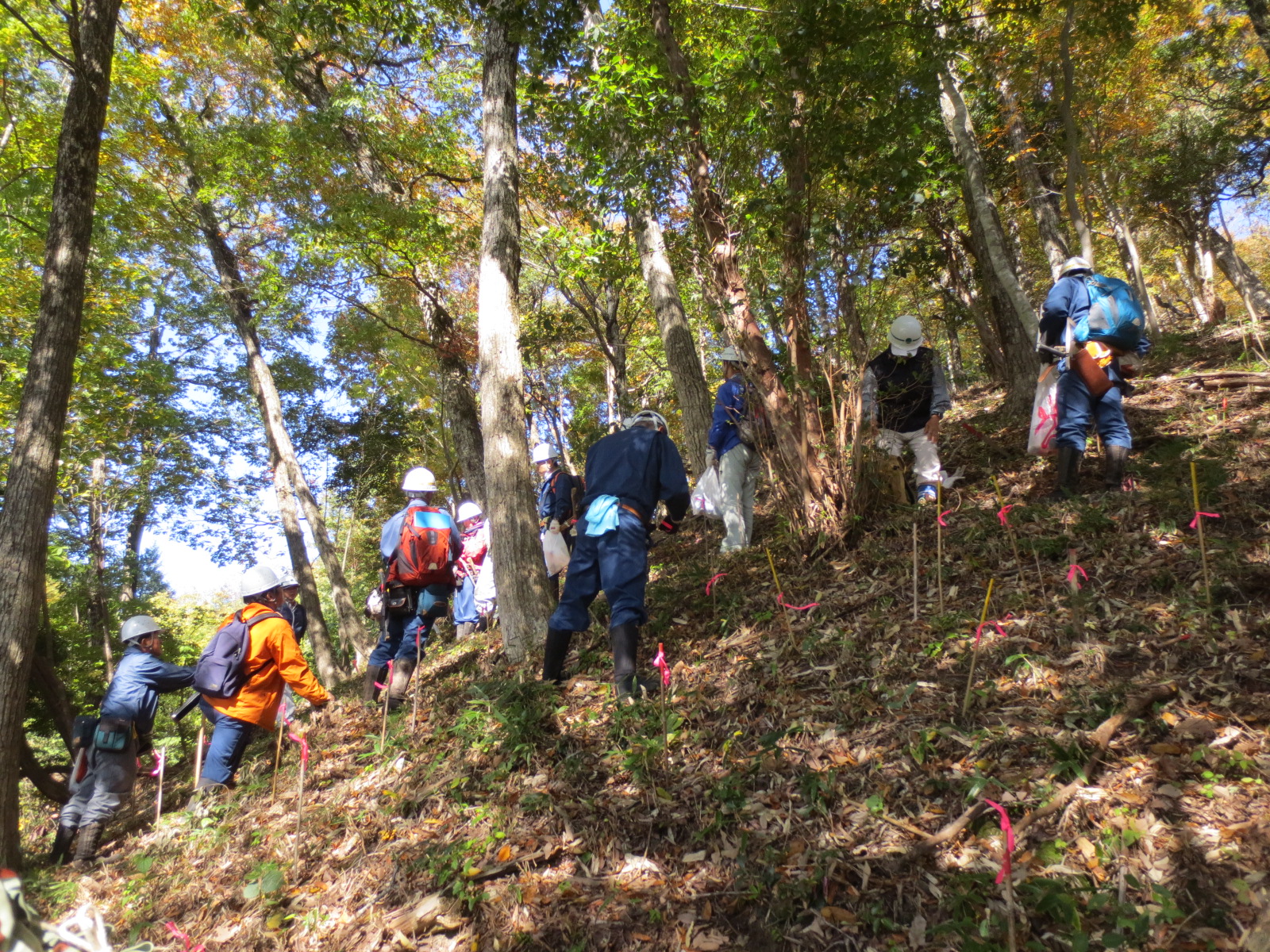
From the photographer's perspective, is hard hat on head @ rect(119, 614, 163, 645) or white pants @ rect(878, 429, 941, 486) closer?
hard hat on head @ rect(119, 614, 163, 645)

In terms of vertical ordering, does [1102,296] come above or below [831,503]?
above

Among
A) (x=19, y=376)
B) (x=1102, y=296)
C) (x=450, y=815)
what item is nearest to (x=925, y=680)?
(x=450, y=815)

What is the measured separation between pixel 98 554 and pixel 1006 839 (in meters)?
18.9

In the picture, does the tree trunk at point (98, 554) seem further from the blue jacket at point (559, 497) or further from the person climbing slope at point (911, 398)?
the person climbing slope at point (911, 398)

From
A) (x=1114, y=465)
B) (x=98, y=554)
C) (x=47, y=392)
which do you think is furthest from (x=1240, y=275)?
(x=98, y=554)

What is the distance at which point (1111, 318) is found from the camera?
13.9 ft

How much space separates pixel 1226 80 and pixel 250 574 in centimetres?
1795

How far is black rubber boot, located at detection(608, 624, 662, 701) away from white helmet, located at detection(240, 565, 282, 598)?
2865 millimetres

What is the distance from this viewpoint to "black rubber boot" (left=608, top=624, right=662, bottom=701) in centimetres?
369

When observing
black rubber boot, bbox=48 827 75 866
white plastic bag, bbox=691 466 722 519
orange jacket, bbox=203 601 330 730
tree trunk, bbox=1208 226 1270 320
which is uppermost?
tree trunk, bbox=1208 226 1270 320

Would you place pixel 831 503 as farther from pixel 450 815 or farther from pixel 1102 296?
pixel 450 815

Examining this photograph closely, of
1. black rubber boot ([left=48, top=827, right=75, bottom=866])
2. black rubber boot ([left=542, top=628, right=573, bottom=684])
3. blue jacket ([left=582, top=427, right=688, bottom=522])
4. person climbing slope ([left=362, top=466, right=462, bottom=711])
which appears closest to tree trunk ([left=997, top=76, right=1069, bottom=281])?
blue jacket ([left=582, top=427, right=688, bottom=522])

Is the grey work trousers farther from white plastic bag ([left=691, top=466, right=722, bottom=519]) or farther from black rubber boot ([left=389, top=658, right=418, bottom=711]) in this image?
white plastic bag ([left=691, top=466, right=722, bottom=519])

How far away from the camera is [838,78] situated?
488 cm
